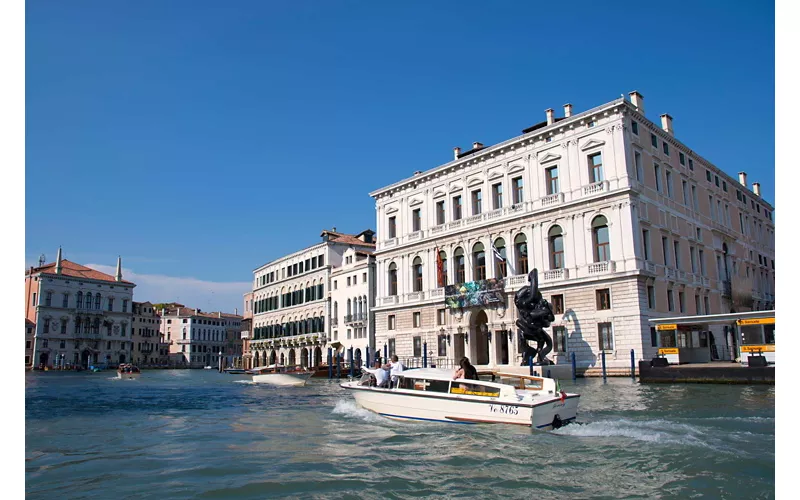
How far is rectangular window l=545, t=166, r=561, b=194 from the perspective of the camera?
29.1m

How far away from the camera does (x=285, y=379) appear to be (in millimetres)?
30047

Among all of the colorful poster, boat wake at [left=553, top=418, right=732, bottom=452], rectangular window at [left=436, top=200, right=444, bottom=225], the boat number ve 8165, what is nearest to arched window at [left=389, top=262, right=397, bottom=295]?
rectangular window at [left=436, top=200, right=444, bottom=225]

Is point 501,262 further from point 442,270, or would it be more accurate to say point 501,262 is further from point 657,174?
point 657,174

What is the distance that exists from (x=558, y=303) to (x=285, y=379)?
44.8ft

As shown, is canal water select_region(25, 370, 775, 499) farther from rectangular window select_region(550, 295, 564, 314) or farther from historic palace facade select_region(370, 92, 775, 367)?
rectangular window select_region(550, 295, 564, 314)

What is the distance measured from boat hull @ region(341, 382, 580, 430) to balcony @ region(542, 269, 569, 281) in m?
16.7

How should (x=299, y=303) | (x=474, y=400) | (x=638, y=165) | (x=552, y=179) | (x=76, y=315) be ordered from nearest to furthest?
1. (x=474, y=400)
2. (x=638, y=165)
3. (x=552, y=179)
4. (x=299, y=303)
5. (x=76, y=315)

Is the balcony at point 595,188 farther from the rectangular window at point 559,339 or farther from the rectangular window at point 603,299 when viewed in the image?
the rectangular window at point 559,339

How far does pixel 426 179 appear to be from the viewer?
35406 mm

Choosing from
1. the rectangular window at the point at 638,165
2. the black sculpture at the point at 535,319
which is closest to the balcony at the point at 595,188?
the rectangular window at the point at 638,165

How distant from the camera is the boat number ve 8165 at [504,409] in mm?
10660

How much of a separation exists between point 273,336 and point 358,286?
15.5 meters

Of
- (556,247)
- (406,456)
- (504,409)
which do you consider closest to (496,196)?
(556,247)
